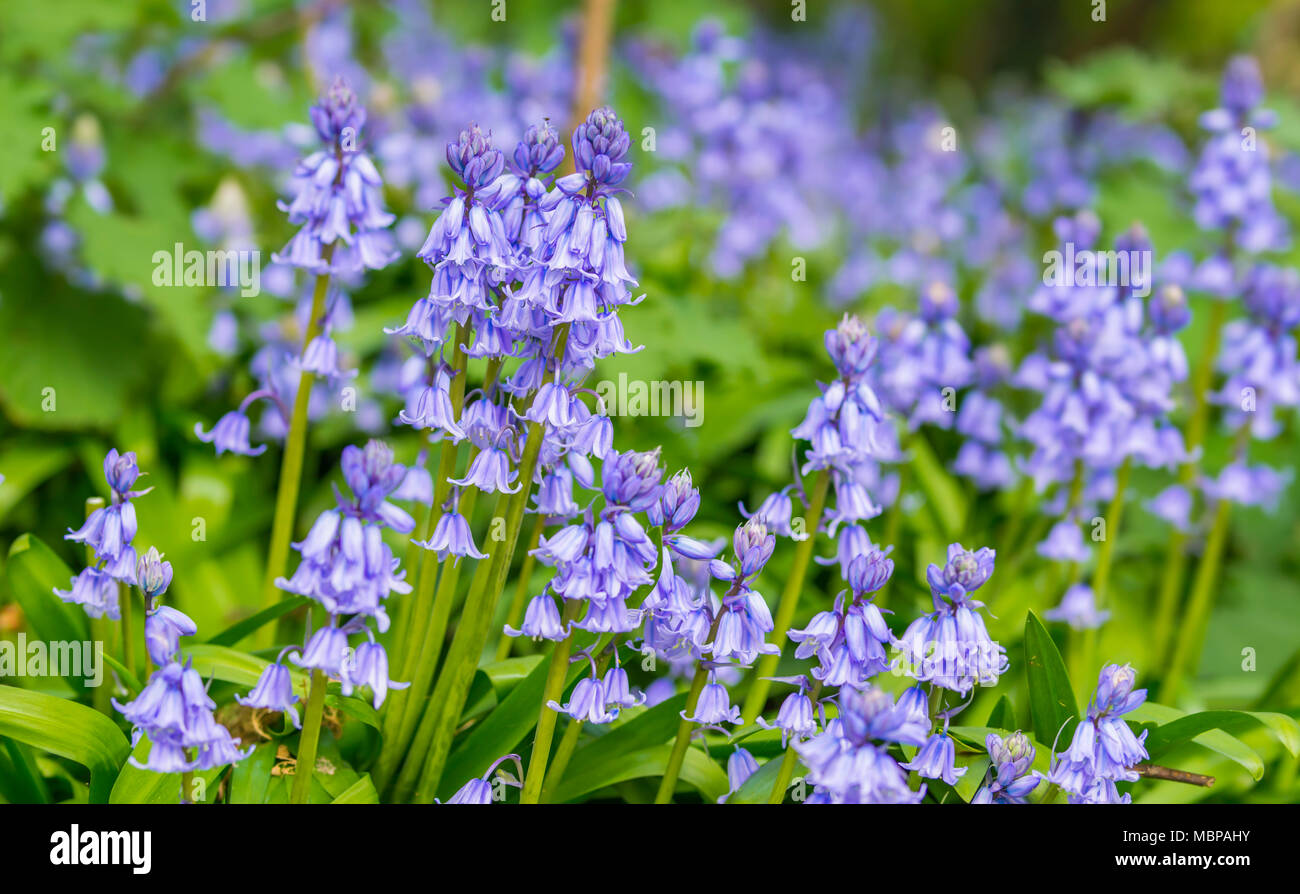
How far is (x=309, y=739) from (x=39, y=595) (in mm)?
1126

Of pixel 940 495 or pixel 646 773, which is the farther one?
pixel 940 495

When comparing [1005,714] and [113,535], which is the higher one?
[113,535]

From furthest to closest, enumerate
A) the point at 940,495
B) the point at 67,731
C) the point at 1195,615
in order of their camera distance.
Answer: the point at 940,495, the point at 1195,615, the point at 67,731

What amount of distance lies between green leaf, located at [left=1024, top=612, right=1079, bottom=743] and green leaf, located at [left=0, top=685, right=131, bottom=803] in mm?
2343

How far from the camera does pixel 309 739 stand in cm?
256

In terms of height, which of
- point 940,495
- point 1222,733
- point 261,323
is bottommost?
point 1222,733

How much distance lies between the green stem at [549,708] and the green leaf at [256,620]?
0.79m

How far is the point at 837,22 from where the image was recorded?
11.5m

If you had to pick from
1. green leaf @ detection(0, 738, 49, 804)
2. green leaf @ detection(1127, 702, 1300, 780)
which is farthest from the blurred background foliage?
green leaf @ detection(0, 738, 49, 804)

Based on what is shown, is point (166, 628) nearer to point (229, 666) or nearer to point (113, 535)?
point (113, 535)

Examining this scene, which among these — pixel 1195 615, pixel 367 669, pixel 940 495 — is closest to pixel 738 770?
pixel 367 669

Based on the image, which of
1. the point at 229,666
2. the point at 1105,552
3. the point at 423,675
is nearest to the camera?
the point at 423,675

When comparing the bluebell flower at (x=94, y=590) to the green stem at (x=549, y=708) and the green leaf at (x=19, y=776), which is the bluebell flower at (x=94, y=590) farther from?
the green stem at (x=549, y=708)

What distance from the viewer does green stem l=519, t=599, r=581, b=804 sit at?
8.46ft
